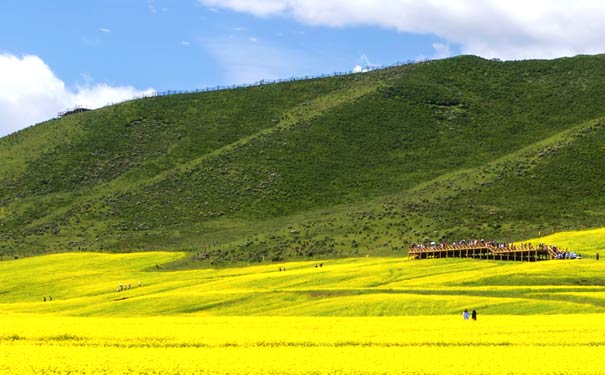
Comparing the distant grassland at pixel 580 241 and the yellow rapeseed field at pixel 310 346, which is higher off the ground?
the distant grassland at pixel 580 241

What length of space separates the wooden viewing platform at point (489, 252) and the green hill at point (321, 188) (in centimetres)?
1420

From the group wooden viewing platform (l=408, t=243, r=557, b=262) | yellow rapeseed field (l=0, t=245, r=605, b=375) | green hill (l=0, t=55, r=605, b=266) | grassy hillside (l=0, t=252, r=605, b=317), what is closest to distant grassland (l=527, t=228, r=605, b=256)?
wooden viewing platform (l=408, t=243, r=557, b=262)

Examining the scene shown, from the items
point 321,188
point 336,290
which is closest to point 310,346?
point 336,290

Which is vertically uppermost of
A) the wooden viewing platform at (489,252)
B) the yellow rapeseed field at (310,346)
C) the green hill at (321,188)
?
the green hill at (321,188)

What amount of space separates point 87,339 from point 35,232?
367 feet

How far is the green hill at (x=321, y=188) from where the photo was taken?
123938 millimetres

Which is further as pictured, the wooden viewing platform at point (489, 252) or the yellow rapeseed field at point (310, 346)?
the wooden viewing platform at point (489, 252)

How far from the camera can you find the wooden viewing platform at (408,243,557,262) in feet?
284

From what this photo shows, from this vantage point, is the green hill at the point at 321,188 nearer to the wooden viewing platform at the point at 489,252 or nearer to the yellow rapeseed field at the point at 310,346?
the wooden viewing platform at the point at 489,252

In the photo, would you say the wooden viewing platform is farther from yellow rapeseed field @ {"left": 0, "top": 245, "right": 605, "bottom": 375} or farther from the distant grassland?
yellow rapeseed field @ {"left": 0, "top": 245, "right": 605, "bottom": 375}

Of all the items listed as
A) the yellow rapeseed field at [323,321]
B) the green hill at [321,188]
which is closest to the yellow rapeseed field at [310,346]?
the yellow rapeseed field at [323,321]

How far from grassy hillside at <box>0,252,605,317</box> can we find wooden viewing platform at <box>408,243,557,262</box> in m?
5.07

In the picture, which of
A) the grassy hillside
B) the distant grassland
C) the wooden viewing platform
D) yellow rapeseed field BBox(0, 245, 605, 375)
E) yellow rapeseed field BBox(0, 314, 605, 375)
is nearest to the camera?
yellow rapeseed field BBox(0, 314, 605, 375)

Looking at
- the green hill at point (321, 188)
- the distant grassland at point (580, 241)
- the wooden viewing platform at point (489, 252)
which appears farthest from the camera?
the green hill at point (321, 188)
